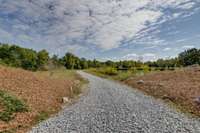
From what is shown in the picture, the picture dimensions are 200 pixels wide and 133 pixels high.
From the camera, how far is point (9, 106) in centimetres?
877

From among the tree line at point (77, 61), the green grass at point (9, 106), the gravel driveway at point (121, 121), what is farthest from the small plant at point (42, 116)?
the tree line at point (77, 61)

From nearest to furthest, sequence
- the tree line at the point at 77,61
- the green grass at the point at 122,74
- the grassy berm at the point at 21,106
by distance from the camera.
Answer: the grassy berm at the point at 21,106
the green grass at the point at 122,74
the tree line at the point at 77,61

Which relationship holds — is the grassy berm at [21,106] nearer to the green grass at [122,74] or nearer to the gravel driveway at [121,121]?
the gravel driveway at [121,121]

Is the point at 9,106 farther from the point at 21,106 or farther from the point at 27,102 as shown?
the point at 27,102

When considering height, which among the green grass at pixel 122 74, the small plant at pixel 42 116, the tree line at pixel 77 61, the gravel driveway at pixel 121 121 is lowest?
the small plant at pixel 42 116

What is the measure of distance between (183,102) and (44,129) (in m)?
6.90

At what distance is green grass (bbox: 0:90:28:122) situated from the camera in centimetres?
792

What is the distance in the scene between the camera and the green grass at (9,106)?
792 centimetres

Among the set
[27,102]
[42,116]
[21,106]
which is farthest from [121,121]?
[27,102]

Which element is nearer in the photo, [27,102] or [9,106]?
[9,106]

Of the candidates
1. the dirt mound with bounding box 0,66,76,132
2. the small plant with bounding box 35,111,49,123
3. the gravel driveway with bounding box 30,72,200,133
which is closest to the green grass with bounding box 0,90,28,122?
the dirt mound with bounding box 0,66,76,132

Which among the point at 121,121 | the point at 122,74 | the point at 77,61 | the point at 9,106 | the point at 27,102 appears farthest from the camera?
the point at 77,61

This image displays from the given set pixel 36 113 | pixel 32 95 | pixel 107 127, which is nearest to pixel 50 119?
pixel 36 113

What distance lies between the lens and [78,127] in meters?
7.11
